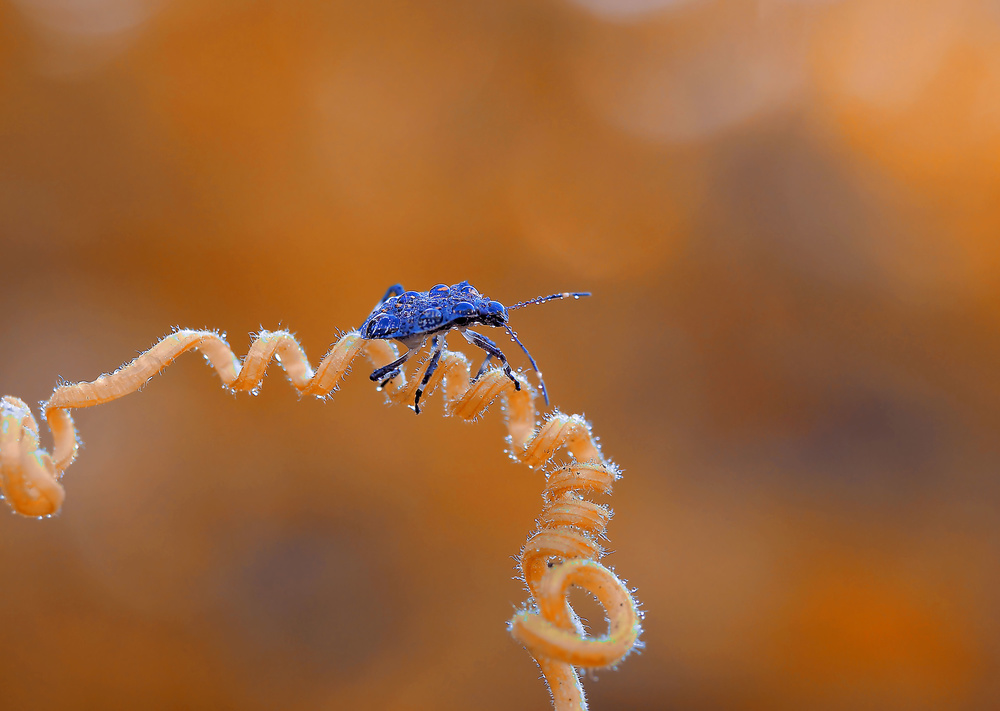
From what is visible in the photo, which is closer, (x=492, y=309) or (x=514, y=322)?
(x=492, y=309)

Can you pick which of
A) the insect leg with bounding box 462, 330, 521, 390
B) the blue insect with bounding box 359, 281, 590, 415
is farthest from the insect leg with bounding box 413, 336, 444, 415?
the insect leg with bounding box 462, 330, 521, 390

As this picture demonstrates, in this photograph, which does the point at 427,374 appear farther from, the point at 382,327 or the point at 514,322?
the point at 514,322

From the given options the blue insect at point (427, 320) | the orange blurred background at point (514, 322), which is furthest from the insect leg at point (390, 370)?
the orange blurred background at point (514, 322)

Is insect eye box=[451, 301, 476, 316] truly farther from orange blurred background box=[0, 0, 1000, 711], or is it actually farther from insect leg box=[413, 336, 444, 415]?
orange blurred background box=[0, 0, 1000, 711]

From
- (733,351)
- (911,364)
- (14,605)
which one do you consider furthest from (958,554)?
(14,605)

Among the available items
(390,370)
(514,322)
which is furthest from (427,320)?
(514,322)

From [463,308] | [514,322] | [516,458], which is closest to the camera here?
[516,458]
